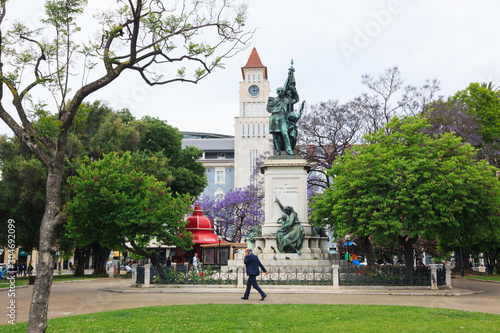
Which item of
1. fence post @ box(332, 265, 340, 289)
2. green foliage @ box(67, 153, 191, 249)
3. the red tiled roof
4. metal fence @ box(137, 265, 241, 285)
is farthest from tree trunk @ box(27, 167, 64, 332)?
the red tiled roof

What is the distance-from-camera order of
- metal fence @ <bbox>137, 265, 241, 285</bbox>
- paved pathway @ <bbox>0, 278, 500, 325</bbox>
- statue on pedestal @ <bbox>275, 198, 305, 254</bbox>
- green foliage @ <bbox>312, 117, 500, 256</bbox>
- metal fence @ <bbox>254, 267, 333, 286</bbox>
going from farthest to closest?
1. statue on pedestal @ <bbox>275, 198, 305, 254</bbox>
2. metal fence @ <bbox>137, 265, 241, 285</bbox>
3. metal fence @ <bbox>254, 267, 333, 286</bbox>
4. green foliage @ <bbox>312, 117, 500, 256</bbox>
5. paved pathway @ <bbox>0, 278, 500, 325</bbox>

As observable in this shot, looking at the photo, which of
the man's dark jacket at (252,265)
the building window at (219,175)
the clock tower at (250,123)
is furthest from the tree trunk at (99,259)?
the building window at (219,175)

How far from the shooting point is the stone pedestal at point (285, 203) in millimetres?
22375

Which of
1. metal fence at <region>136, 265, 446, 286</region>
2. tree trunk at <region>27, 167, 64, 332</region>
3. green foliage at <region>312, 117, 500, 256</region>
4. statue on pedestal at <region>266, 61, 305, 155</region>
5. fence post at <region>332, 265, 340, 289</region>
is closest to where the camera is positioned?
tree trunk at <region>27, 167, 64, 332</region>

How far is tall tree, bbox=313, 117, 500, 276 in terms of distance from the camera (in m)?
19.0

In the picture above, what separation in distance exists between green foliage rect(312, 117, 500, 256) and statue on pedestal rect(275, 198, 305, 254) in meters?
1.84

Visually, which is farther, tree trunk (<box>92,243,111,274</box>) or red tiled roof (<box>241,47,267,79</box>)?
red tiled roof (<box>241,47,267,79</box>)

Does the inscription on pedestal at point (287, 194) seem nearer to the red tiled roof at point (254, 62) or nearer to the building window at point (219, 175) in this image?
the building window at point (219, 175)

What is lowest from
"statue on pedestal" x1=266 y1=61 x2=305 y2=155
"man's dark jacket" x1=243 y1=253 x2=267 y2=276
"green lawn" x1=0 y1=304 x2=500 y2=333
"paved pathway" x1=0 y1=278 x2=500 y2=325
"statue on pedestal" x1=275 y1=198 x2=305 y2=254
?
"paved pathway" x1=0 y1=278 x2=500 y2=325

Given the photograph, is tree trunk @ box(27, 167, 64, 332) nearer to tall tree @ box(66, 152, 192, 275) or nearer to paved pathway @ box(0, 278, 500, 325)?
paved pathway @ box(0, 278, 500, 325)

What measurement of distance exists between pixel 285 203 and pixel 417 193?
6635 mm

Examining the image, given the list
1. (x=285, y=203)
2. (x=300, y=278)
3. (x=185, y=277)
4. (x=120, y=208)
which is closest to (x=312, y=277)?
(x=300, y=278)

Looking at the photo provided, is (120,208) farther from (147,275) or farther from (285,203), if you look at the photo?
(285,203)

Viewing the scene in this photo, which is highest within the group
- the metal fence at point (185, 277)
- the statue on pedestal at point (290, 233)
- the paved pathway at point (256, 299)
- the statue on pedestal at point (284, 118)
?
the statue on pedestal at point (284, 118)
